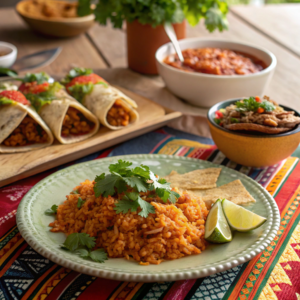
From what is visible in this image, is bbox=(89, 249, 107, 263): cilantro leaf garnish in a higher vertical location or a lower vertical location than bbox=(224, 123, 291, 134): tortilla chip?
lower

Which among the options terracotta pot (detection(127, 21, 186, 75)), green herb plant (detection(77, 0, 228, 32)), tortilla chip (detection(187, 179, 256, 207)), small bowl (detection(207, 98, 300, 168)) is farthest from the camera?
terracotta pot (detection(127, 21, 186, 75))

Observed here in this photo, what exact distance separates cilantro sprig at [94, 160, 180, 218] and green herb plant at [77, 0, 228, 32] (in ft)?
6.32

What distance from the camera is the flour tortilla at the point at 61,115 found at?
2.49 metres

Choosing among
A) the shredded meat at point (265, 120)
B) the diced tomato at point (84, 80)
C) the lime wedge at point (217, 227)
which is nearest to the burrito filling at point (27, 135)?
the diced tomato at point (84, 80)

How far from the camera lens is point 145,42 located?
3518mm

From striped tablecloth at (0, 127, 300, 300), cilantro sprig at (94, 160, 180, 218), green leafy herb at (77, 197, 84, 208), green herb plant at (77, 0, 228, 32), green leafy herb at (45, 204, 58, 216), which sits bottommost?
striped tablecloth at (0, 127, 300, 300)

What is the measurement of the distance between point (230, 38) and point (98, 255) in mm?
3729

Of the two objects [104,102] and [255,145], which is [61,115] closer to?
[104,102]

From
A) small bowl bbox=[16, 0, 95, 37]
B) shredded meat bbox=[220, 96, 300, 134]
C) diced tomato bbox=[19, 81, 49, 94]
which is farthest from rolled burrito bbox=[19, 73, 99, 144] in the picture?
small bowl bbox=[16, 0, 95, 37]

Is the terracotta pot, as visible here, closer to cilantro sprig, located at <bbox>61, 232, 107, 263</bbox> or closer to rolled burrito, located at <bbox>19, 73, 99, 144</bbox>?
rolled burrito, located at <bbox>19, 73, 99, 144</bbox>

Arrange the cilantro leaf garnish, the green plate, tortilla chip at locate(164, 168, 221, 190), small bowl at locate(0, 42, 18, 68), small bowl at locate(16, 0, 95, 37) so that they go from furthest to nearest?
small bowl at locate(16, 0, 95, 37)
small bowl at locate(0, 42, 18, 68)
tortilla chip at locate(164, 168, 221, 190)
the cilantro leaf garnish
the green plate

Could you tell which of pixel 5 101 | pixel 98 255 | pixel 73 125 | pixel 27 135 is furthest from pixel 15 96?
pixel 98 255

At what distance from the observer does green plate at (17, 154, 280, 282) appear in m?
1.31

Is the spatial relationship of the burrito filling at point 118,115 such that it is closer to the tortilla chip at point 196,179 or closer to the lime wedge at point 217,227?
the tortilla chip at point 196,179
